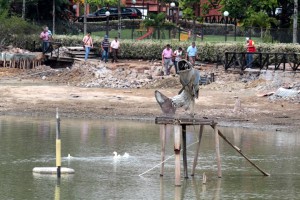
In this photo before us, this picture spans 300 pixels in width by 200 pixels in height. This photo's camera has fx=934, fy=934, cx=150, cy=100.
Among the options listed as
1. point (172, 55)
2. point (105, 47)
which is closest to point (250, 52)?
point (172, 55)

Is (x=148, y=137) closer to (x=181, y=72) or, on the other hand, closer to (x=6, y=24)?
(x=181, y=72)

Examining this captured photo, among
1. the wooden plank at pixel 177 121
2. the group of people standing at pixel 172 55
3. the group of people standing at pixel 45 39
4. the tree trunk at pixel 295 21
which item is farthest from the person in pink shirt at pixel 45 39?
the wooden plank at pixel 177 121

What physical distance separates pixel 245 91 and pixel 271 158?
13019mm

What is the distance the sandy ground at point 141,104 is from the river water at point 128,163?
4.14 feet

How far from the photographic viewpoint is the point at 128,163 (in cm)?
2384

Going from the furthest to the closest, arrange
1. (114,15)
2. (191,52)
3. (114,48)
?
1. (114,15)
2. (114,48)
3. (191,52)

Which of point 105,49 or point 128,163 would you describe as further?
point 105,49

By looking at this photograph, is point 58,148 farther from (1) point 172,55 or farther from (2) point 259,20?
(2) point 259,20

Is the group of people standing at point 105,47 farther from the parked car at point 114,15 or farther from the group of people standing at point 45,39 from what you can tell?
the parked car at point 114,15

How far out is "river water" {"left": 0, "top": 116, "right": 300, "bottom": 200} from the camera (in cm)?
2000

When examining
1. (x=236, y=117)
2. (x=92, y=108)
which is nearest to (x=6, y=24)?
(x=92, y=108)

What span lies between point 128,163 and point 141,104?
12.1m

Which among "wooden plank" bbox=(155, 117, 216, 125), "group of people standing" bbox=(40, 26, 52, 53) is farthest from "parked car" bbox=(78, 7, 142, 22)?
"wooden plank" bbox=(155, 117, 216, 125)

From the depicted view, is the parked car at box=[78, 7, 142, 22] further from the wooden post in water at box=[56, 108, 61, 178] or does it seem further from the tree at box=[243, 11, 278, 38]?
the wooden post in water at box=[56, 108, 61, 178]
